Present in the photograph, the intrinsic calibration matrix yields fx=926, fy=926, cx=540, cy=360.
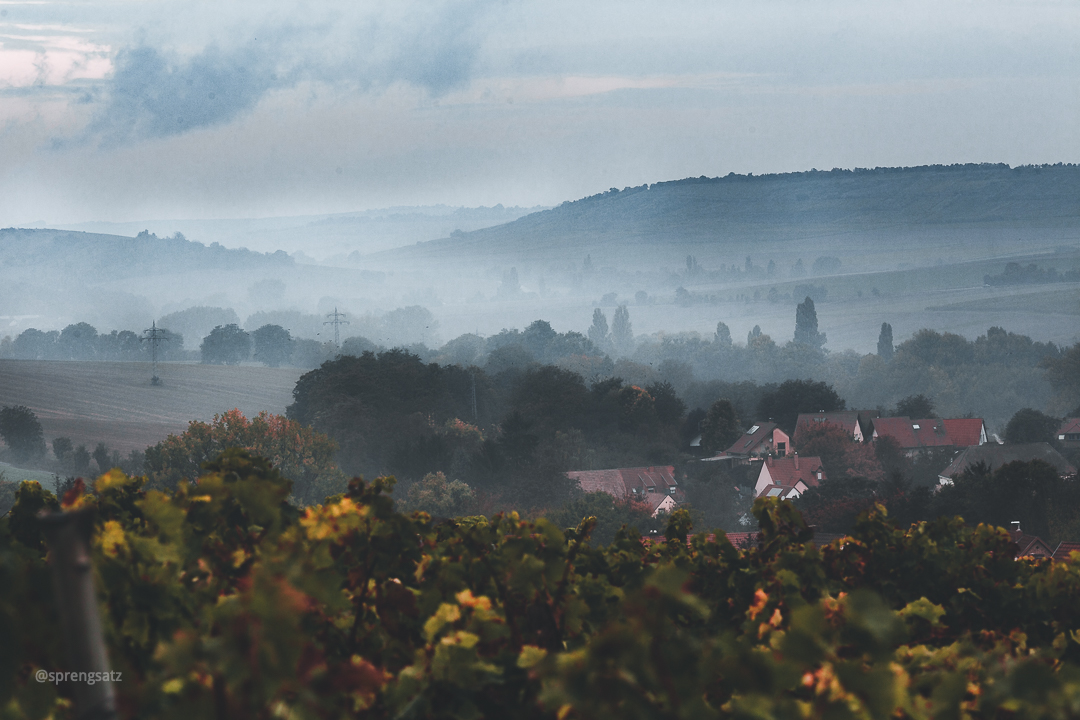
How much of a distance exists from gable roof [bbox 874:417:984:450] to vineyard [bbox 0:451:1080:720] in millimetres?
70520

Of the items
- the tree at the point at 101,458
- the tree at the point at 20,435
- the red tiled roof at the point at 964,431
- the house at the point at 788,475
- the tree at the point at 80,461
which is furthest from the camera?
the red tiled roof at the point at 964,431

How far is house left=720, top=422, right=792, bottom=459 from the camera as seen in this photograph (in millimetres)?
67250

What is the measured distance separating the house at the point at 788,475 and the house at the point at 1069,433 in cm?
2496

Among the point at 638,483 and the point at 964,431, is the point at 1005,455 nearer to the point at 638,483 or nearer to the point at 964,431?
the point at 964,431

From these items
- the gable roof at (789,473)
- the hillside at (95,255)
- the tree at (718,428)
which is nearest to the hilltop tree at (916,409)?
the tree at (718,428)

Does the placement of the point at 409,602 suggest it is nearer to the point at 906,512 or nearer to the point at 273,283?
the point at 906,512

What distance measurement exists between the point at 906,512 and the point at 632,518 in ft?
42.7

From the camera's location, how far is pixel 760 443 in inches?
2736

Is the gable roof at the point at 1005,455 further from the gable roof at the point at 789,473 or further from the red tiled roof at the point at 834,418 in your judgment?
the gable roof at the point at 789,473

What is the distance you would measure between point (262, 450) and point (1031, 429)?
195 feet

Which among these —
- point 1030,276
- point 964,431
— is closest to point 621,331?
point 964,431

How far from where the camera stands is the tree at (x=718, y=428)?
68.6 metres

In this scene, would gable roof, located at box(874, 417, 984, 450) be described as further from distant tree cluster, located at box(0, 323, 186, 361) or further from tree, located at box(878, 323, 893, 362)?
distant tree cluster, located at box(0, 323, 186, 361)

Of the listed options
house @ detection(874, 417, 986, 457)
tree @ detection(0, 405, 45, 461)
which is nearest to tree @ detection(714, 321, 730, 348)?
house @ detection(874, 417, 986, 457)
